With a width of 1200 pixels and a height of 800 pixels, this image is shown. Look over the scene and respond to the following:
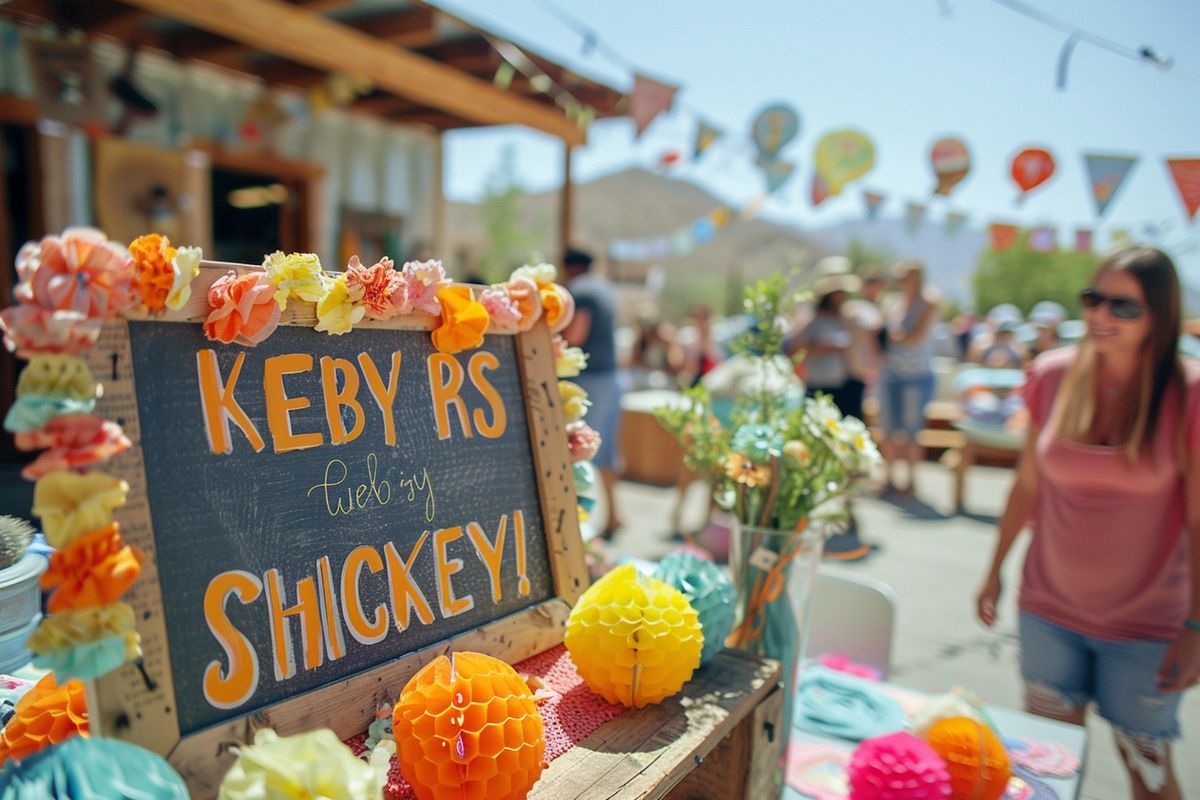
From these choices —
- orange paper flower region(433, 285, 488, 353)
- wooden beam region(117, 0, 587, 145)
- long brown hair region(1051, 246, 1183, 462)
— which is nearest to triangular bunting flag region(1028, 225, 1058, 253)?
wooden beam region(117, 0, 587, 145)

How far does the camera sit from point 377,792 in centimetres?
60

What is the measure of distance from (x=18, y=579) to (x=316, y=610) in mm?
546

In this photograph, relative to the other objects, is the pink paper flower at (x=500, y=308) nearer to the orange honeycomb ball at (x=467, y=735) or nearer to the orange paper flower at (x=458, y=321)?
the orange paper flower at (x=458, y=321)

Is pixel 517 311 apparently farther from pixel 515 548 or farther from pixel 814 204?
pixel 814 204

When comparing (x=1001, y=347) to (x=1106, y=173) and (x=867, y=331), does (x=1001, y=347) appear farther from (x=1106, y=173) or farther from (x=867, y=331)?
(x=1106, y=173)

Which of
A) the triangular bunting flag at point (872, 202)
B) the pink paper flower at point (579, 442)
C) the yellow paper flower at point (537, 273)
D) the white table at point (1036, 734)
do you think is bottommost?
the white table at point (1036, 734)

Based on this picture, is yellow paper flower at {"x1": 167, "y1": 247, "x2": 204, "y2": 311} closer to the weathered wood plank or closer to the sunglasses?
the weathered wood plank

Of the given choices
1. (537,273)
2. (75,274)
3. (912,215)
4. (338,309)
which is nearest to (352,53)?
(537,273)

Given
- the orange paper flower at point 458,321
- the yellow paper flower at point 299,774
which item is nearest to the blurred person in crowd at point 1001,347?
the orange paper flower at point 458,321

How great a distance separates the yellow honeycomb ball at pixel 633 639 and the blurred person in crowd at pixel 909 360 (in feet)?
17.4

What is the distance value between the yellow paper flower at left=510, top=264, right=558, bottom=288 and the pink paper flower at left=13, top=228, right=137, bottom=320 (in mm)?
555

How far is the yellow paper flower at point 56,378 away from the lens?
0.59 meters

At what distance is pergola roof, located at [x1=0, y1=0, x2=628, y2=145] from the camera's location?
10.8 ft

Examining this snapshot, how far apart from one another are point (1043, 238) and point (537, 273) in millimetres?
6192
